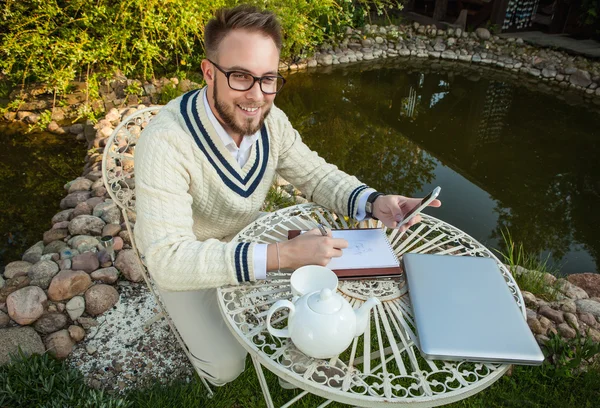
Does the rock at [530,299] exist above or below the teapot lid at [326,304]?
below

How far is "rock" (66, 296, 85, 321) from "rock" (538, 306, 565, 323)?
2.25 meters

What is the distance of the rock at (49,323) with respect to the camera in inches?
73.4

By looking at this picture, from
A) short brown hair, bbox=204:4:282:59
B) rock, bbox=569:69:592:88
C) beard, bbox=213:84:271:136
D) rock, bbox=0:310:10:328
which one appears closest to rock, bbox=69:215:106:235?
rock, bbox=0:310:10:328

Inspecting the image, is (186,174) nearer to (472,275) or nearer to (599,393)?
(472,275)

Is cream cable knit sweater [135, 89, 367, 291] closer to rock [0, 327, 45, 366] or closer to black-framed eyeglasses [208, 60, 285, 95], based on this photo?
black-framed eyeglasses [208, 60, 285, 95]

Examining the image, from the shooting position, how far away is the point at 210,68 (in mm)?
1344

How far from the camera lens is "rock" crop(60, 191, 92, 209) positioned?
2.81 m

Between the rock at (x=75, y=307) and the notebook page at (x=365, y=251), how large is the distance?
1.35 metres

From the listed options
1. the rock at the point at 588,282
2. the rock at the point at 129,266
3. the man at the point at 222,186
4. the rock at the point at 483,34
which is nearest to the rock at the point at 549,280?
the rock at the point at 588,282

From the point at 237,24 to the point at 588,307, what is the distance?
7.28 feet

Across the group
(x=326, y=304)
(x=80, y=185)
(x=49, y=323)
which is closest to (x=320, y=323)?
(x=326, y=304)

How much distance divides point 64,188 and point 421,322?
3.00m

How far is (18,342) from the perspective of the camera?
5.75ft

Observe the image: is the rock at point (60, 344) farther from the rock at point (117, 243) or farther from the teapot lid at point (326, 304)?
the teapot lid at point (326, 304)
